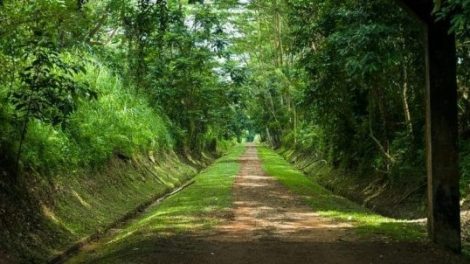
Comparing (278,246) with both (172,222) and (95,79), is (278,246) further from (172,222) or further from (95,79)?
(95,79)

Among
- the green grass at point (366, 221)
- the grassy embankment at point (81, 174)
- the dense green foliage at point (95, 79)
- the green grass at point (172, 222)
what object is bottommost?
the green grass at point (366, 221)

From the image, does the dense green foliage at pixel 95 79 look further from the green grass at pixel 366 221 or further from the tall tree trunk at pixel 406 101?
the green grass at pixel 366 221

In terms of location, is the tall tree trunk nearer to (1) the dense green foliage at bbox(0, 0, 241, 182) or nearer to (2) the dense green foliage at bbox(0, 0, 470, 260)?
(2) the dense green foliage at bbox(0, 0, 470, 260)

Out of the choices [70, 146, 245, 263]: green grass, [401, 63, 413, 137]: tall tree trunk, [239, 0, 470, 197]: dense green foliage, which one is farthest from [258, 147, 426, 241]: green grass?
[401, 63, 413, 137]: tall tree trunk

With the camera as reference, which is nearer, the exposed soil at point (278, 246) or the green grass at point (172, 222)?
the exposed soil at point (278, 246)

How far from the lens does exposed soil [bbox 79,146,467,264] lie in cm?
887

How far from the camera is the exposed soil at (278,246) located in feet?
29.1

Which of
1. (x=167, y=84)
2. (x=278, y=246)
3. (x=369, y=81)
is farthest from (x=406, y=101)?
(x=167, y=84)

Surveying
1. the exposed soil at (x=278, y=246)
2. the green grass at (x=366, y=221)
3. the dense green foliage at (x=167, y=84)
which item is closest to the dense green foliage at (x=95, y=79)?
the dense green foliage at (x=167, y=84)

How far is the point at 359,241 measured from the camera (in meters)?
10.4

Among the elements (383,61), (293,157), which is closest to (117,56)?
(383,61)

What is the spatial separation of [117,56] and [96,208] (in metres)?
10.0

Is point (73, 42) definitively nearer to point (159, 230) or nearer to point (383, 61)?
point (159, 230)

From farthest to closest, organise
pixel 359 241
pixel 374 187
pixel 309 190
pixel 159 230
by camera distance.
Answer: pixel 309 190
pixel 374 187
pixel 159 230
pixel 359 241
